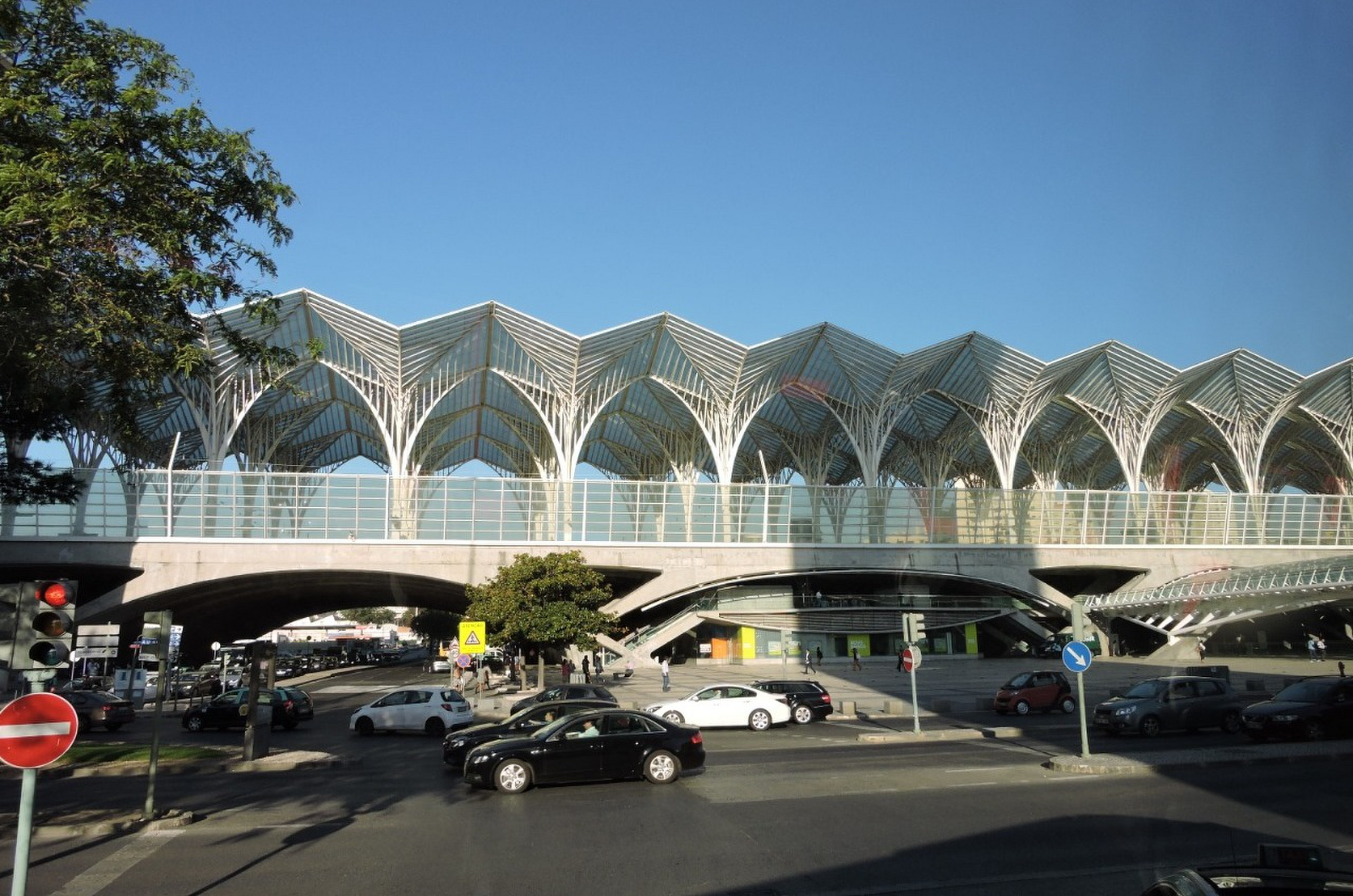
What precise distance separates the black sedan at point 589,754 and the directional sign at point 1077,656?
6.86 m

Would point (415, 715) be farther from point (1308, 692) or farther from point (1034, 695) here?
point (1308, 692)

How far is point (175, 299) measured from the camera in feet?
41.1

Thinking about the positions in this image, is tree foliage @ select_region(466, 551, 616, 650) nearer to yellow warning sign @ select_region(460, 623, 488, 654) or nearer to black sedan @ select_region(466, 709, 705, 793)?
yellow warning sign @ select_region(460, 623, 488, 654)

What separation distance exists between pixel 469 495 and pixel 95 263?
44.7 m

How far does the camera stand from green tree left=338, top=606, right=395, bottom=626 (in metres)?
182

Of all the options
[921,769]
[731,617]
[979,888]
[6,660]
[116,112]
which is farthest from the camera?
[731,617]

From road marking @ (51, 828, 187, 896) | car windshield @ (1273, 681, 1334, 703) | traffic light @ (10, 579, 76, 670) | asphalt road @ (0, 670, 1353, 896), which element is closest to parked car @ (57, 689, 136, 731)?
asphalt road @ (0, 670, 1353, 896)

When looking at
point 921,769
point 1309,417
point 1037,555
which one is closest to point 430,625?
point 1037,555

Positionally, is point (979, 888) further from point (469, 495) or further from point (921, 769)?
point (469, 495)

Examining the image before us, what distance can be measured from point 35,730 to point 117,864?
4073 mm

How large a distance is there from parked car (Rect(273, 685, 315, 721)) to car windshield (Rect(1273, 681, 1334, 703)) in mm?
27310

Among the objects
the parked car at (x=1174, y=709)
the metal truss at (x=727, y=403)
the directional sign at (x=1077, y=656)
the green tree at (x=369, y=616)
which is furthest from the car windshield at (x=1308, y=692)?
the green tree at (x=369, y=616)

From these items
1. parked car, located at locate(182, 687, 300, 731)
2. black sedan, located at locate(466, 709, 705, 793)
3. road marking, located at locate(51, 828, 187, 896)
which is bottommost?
parked car, located at locate(182, 687, 300, 731)

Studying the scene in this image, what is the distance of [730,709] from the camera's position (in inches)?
1105
